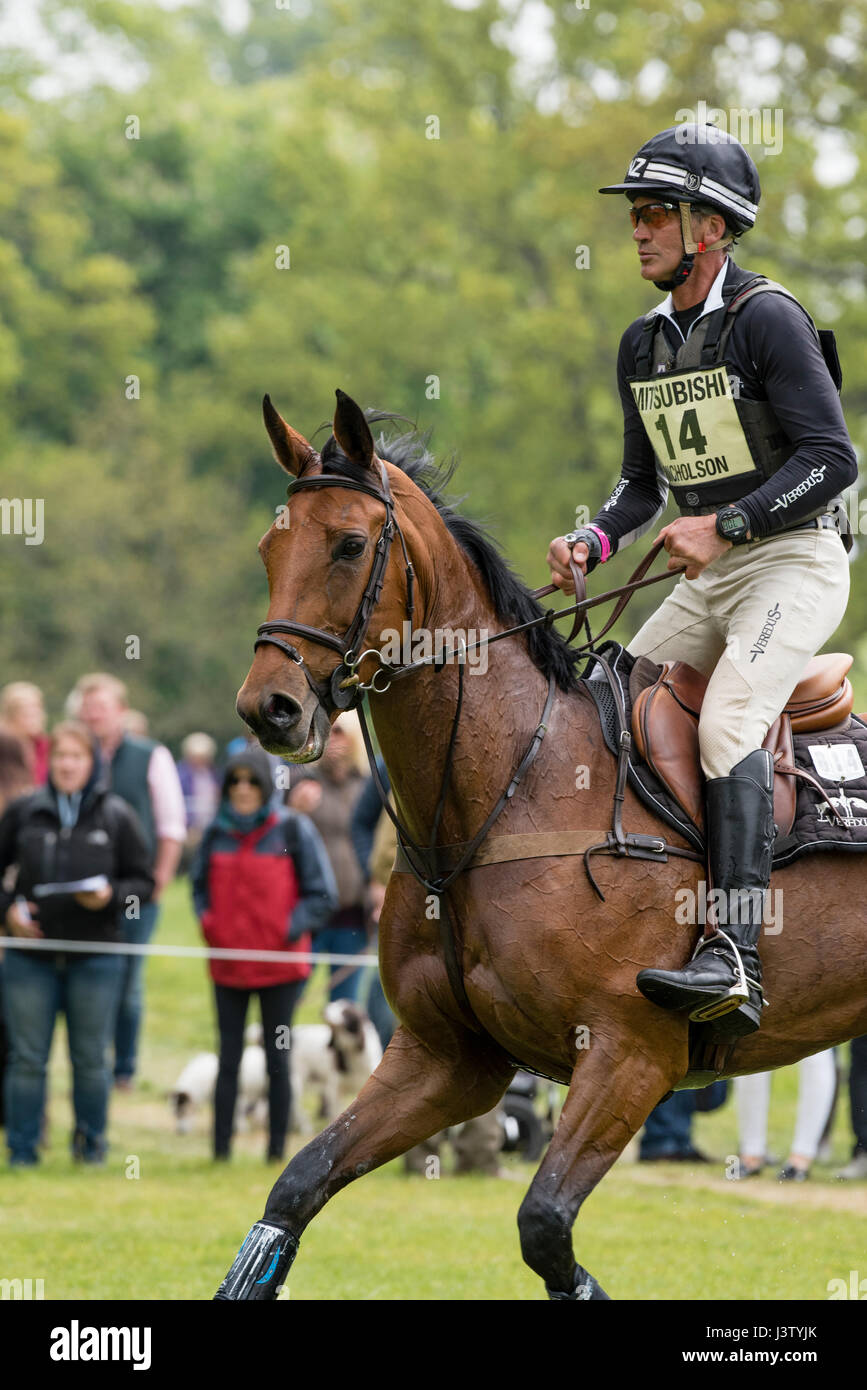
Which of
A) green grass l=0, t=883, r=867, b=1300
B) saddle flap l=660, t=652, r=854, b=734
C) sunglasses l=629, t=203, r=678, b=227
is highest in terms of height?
sunglasses l=629, t=203, r=678, b=227

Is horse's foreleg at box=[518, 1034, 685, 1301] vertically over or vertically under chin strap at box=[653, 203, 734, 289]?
under

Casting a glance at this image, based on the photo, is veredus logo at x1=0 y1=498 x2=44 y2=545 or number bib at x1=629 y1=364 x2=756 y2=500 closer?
number bib at x1=629 y1=364 x2=756 y2=500

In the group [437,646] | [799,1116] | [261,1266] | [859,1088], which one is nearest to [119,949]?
[799,1116]

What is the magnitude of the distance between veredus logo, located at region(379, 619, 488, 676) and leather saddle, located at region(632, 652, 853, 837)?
0.54m

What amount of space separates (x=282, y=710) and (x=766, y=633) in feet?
5.58

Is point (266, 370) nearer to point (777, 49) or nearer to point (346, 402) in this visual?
point (777, 49)

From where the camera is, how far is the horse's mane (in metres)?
5.58

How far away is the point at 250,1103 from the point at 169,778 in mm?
2484

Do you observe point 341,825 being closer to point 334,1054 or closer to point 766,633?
point 334,1054

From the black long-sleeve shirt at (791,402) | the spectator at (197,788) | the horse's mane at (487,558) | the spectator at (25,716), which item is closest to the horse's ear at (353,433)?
the horse's mane at (487,558)

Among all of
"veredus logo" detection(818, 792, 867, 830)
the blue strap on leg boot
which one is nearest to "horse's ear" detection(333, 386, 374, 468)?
"veredus logo" detection(818, 792, 867, 830)

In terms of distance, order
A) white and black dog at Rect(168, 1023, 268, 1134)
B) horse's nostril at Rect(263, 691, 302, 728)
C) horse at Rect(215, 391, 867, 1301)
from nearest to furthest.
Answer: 1. horse's nostril at Rect(263, 691, 302, 728)
2. horse at Rect(215, 391, 867, 1301)
3. white and black dog at Rect(168, 1023, 268, 1134)

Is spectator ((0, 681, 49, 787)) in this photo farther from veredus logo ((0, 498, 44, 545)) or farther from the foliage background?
veredus logo ((0, 498, 44, 545))
